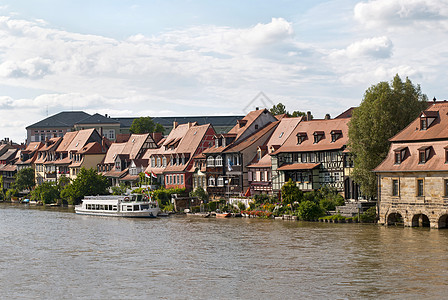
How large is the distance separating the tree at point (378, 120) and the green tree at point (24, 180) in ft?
282

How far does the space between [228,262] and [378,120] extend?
93.1 ft

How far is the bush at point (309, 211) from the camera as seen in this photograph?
236 ft

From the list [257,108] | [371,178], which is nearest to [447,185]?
[371,178]

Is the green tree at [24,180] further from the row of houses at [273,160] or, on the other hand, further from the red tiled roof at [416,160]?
the red tiled roof at [416,160]

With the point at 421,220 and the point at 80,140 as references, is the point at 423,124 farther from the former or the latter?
the point at 80,140

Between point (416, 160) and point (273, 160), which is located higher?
point (273, 160)

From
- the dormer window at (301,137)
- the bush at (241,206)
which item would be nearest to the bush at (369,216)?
the dormer window at (301,137)

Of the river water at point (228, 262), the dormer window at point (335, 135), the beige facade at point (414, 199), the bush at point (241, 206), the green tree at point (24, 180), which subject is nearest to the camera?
the river water at point (228, 262)

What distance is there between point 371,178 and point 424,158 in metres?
8.48

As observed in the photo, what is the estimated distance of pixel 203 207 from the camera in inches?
3514

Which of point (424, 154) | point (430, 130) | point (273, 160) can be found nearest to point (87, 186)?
point (273, 160)

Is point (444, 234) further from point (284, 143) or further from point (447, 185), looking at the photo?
point (284, 143)

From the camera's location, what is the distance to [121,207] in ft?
295

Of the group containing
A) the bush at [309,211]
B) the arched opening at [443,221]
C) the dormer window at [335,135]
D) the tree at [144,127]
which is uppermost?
the tree at [144,127]
